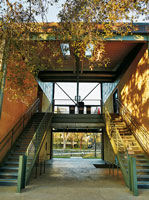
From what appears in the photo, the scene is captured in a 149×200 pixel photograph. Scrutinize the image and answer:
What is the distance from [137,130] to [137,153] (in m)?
1.34

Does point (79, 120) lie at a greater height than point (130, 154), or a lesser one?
greater

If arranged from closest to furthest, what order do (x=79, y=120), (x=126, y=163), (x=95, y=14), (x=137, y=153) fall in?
(x=95, y=14)
(x=126, y=163)
(x=137, y=153)
(x=79, y=120)

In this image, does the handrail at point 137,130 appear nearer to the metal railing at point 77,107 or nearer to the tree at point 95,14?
the metal railing at point 77,107

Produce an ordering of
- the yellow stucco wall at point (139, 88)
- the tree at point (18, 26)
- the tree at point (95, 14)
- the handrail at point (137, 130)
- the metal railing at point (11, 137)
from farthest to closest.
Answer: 1. the yellow stucco wall at point (139, 88)
2. the handrail at point (137, 130)
3. the metal railing at point (11, 137)
4. the tree at point (18, 26)
5. the tree at point (95, 14)

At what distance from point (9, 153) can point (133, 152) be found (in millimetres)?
5552

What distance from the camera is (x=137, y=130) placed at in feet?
28.6

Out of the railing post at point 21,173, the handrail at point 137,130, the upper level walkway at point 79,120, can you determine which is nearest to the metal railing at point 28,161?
the railing post at point 21,173

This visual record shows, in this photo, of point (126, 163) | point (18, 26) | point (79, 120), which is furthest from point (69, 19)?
point (79, 120)

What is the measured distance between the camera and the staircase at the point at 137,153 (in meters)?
6.08

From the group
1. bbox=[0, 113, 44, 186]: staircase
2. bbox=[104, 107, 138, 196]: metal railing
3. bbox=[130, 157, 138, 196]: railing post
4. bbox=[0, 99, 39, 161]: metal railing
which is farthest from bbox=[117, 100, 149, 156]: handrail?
bbox=[0, 99, 39, 161]: metal railing

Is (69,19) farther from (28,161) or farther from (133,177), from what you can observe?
(133,177)

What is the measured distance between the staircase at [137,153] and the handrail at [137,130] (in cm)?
20

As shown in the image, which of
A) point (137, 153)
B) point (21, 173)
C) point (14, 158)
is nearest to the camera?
point (21, 173)

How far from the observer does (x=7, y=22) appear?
4941 mm
